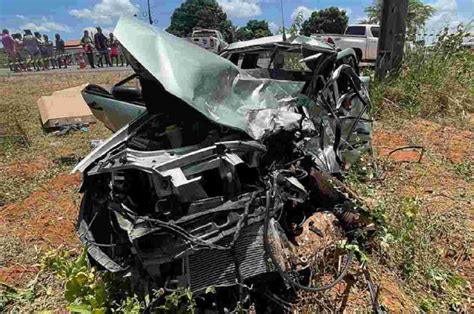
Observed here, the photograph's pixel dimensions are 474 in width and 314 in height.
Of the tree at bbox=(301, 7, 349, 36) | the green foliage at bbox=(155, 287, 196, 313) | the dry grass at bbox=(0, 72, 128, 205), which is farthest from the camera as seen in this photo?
the tree at bbox=(301, 7, 349, 36)

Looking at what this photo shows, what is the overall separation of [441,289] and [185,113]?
2.11 metres

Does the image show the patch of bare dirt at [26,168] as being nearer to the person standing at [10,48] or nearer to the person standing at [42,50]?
the person standing at [10,48]

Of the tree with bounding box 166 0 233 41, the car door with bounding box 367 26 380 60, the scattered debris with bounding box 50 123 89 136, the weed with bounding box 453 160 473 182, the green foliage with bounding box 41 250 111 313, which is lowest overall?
the weed with bounding box 453 160 473 182

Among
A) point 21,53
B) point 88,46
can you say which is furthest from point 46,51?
point 88,46

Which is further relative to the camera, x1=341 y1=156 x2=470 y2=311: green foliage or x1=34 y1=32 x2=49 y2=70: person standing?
x1=34 y1=32 x2=49 y2=70: person standing

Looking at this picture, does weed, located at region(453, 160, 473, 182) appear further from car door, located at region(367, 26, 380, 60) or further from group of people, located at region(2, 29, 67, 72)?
group of people, located at region(2, 29, 67, 72)

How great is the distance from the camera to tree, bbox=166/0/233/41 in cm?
4229

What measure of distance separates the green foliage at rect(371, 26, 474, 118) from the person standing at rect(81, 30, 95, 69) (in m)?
14.5

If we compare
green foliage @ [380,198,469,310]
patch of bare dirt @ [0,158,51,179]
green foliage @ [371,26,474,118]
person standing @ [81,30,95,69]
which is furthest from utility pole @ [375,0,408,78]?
person standing @ [81,30,95,69]

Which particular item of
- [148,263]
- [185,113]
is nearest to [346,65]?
[185,113]

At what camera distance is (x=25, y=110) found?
920 cm

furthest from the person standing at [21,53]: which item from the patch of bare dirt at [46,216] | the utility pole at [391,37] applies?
the patch of bare dirt at [46,216]

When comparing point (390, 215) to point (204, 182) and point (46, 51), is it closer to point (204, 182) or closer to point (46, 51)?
point (204, 182)

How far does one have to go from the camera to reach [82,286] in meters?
2.57
